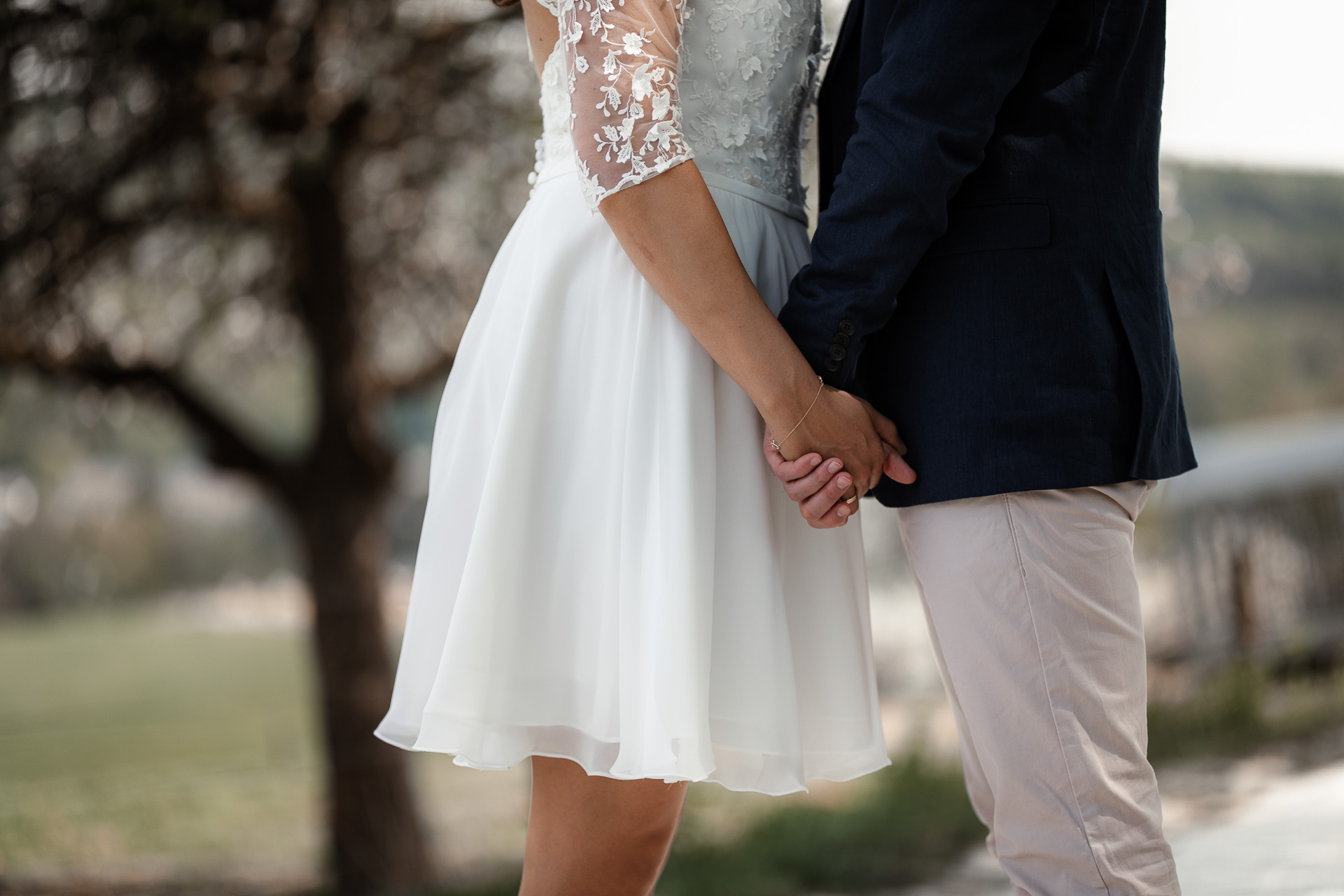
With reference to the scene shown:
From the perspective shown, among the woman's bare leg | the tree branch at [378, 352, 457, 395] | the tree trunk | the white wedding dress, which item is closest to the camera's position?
the white wedding dress

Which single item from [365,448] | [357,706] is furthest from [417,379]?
[357,706]

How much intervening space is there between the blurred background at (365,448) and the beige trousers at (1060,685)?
144 cm

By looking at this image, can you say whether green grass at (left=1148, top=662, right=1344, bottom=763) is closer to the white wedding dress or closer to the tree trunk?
the tree trunk

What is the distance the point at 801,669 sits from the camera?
1.21 meters

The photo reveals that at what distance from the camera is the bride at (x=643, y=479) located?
1.06 meters

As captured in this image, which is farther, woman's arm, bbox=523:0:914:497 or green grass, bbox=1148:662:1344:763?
green grass, bbox=1148:662:1344:763

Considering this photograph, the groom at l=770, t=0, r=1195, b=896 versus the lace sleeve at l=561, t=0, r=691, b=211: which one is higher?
the lace sleeve at l=561, t=0, r=691, b=211

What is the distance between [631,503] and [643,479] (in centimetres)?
3

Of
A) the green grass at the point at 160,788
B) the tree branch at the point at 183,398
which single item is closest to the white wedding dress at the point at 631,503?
the tree branch at the point at 183,398

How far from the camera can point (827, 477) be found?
1065 millimetres

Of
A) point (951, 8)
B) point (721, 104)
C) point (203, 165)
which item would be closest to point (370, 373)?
point (203, 165)

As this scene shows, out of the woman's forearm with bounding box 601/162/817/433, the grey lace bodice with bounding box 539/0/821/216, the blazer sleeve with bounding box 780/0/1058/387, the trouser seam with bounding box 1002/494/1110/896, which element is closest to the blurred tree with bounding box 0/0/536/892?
the grey lace bodice with bounding box 539/0/821/216

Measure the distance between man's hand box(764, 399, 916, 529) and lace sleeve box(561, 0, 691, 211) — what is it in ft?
1.06

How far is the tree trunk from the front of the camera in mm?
3943
